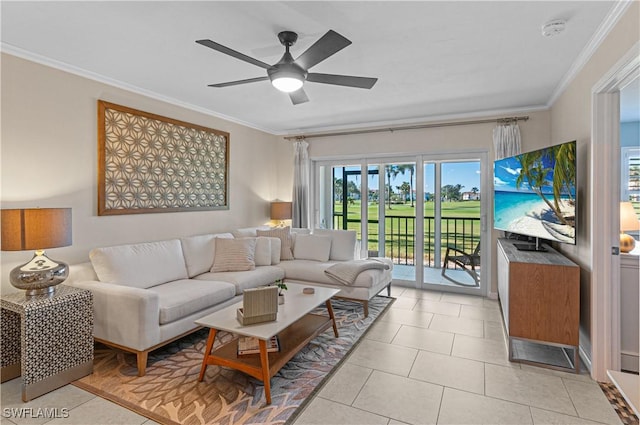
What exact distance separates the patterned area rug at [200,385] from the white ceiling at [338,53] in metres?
2.50

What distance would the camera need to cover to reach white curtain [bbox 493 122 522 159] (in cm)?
416

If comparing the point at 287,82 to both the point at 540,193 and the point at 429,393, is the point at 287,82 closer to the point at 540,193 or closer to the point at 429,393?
the point at 429,393

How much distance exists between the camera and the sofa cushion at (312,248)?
4.64m

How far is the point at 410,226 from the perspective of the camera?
5.01m

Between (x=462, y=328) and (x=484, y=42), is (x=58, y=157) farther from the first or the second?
(x=462, y=328)

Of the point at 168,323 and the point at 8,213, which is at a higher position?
the point at 8,213

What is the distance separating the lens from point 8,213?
2242 mm

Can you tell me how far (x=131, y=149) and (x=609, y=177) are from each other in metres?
4.19

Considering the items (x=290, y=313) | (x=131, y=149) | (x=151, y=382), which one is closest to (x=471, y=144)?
(x=290, y=313)

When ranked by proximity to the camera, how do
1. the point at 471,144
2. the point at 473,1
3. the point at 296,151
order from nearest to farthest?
the point at 473,1 → the point at 471,144 → the point at 296,151

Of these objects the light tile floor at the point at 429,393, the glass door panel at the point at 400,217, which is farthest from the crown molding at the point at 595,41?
the light tile floor at the point at 429,393

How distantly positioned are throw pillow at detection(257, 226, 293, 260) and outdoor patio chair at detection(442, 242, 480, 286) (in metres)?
2.27

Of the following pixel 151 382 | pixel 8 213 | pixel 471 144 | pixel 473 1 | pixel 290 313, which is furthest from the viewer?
pixel 471 144

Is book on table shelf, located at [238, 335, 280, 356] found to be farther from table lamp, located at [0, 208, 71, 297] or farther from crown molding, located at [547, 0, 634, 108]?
crown molding, located at [547, 0, 634, 108]
